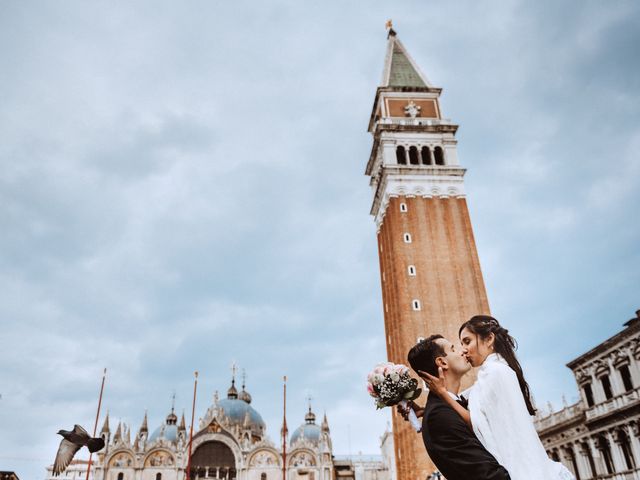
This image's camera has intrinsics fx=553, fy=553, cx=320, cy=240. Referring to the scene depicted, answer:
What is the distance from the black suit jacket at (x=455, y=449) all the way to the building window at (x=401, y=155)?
41583 millimetres

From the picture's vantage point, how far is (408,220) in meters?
41.2

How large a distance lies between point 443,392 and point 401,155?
4215cm

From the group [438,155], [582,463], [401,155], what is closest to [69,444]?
[582,463]

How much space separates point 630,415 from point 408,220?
2002 cm

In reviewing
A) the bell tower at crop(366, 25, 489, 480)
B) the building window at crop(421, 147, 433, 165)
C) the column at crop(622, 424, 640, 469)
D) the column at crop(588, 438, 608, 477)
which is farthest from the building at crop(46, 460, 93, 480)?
the column at crop(622, 424, 640, 469)

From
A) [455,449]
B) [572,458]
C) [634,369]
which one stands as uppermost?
[634,369]

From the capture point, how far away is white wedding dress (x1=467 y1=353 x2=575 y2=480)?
3.41m

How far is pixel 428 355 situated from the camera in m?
4.39

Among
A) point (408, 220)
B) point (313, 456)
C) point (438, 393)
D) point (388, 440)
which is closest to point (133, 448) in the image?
point (313, 456)

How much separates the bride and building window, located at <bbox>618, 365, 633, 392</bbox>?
26167 millimetres

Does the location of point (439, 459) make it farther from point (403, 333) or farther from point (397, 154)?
point (397, 154)

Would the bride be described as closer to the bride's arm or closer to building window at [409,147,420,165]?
the bride's arm

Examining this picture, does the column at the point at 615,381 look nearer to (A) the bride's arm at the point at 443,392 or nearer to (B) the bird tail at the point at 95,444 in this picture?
(B) the bird tail at the point at 95,444

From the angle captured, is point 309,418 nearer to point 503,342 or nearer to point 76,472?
point 76,472
